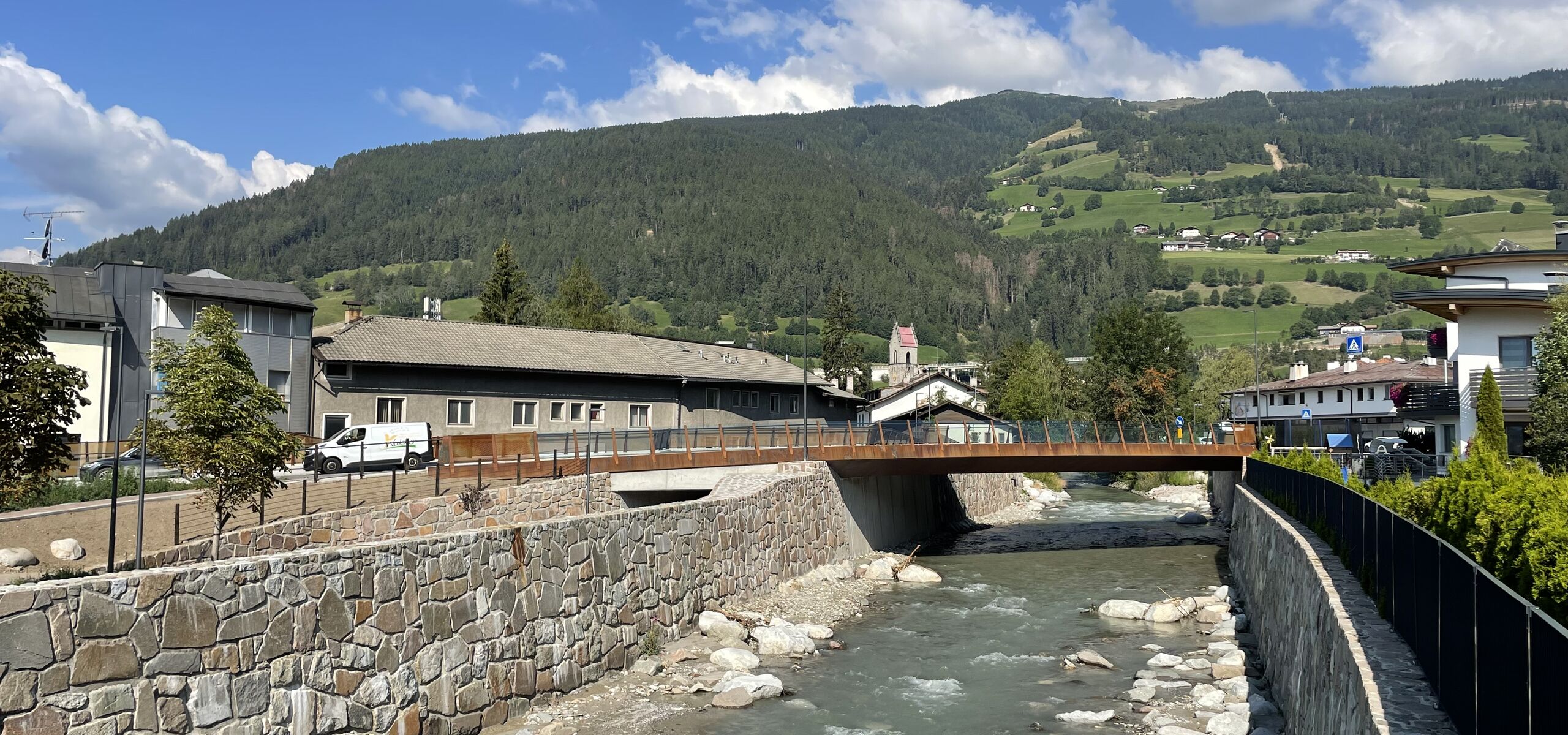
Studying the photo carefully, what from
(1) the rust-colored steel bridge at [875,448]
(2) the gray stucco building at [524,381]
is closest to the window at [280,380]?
(2) the gray stucco building at [524,381]

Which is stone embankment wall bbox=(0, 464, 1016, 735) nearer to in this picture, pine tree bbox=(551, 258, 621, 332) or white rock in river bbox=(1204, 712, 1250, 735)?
white rock in river bbox=(1204, 712, 1250, 735)

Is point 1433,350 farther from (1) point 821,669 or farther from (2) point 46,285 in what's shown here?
(2) point 46,285

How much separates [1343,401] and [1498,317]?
3319 centimetres

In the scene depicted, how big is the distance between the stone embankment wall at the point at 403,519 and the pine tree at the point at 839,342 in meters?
80.0

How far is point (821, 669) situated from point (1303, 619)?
8.62m

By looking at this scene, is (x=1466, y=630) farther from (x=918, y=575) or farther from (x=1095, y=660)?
(x=918, y=575)

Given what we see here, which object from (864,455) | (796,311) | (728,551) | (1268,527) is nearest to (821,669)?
(728,551)

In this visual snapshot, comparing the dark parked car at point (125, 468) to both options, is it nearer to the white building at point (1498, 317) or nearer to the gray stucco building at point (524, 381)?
the gray stucco building at point (524, 381)

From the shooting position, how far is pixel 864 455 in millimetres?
37969

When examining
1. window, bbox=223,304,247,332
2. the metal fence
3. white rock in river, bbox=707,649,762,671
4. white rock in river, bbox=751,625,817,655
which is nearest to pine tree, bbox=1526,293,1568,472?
white rock in river, bbox=751,625,817,655

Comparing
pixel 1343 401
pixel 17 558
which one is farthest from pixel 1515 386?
pixel 17 558

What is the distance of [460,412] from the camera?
144 ft

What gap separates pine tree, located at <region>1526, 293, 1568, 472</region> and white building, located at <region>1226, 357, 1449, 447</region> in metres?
27.1

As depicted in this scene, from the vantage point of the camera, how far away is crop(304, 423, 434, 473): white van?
3478cm
